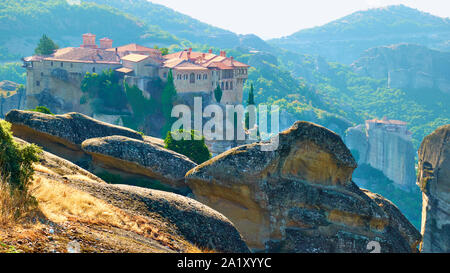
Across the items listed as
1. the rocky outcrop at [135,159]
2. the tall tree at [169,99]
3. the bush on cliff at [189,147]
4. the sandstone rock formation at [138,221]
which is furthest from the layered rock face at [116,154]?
the tall tree at [169,99]

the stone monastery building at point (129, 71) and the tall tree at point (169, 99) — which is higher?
the stone monastery building at point (129, 71)

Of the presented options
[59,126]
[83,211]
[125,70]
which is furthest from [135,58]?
[83,211]

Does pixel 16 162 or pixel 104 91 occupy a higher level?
pixel 16 162

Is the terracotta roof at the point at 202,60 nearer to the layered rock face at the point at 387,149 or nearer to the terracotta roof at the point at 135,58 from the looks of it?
the terracotta roof at the point at 135,58

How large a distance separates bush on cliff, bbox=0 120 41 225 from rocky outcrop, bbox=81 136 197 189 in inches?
360

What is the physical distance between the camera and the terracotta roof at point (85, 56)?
6247cm

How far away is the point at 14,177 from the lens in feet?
36.9

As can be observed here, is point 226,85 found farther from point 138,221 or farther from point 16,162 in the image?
point 16,162

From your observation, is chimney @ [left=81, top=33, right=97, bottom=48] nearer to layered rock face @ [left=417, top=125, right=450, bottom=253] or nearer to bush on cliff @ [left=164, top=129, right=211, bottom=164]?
bush on cliff @ [left=164, top=129, right=211, bottom=164]

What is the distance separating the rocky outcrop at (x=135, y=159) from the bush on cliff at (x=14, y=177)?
30.0 ft

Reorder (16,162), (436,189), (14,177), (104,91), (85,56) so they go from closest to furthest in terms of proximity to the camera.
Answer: (14,177) → (16,162) → (436,189) → (104,91) → (85,56)

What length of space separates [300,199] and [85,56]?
50.7m

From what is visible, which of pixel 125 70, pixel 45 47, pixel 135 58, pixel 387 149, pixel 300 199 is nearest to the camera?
pixel 300 199
